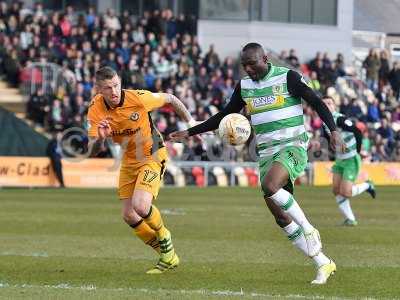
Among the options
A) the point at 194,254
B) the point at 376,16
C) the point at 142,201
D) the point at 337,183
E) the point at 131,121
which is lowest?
the point at 337,183

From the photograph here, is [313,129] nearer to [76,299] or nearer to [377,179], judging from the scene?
[377,179]

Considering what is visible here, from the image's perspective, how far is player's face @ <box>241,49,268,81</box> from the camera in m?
11.2

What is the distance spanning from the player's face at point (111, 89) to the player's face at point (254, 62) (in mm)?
1567

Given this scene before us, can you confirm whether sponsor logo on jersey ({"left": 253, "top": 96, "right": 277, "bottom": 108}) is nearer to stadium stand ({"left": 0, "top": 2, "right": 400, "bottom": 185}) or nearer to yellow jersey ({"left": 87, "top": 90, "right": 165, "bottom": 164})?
yellow jersey ({"left": 87, "top": 90, "right": 165, "bottom": 164})

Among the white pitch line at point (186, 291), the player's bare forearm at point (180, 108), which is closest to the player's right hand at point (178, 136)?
the player's bare forearm at point (180, 108)

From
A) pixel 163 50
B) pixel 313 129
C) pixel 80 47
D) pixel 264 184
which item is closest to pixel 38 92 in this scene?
pixel 80 47

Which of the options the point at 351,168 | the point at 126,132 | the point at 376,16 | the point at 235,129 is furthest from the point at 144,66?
the point at 235,129

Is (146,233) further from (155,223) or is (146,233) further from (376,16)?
(376,16)

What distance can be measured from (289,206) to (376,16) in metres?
44.8

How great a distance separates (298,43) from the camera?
47875 millimetres

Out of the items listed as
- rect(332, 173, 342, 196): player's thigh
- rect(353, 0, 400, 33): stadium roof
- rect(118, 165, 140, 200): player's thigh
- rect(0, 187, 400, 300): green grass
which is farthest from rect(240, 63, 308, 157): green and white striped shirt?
rect(353, 0, 400, 33): stadium roof

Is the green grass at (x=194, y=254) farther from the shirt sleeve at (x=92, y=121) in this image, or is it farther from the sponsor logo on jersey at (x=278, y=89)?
the sponsor logo on jersey at (x=278, y=89)

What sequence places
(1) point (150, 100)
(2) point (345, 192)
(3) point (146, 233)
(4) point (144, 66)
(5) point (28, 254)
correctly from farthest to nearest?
1. (4) point (144, 66)
2. (2) point (345, 192)
3. (5) point (28, 254)
4. (1) point (150, 100)
5. (3) point (146, 233)

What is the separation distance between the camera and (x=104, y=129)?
12164 millimetres
